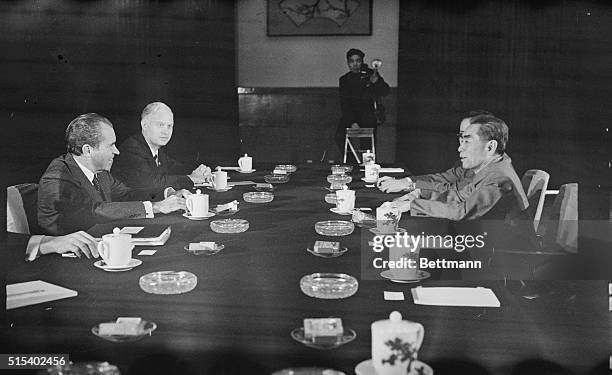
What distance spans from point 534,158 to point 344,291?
3.47m

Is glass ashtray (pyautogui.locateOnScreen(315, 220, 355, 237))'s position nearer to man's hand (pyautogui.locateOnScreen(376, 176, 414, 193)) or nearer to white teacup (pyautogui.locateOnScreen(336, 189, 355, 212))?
white teacup (pyautogui.locateOnScreen(336, 189, 355, 212))

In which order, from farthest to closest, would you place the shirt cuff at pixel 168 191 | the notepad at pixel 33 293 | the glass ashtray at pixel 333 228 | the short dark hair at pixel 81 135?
the shirt cuff at pixel 168 191 → the short dark hair at pixel 81 135 → the glass ashtray at pixel 333 228 → the notepad at pixel 33 293

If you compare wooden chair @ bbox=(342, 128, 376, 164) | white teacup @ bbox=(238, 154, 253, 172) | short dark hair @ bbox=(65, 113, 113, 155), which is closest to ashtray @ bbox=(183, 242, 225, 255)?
short dark hair @ bbox=(65, 113, 113, 155)

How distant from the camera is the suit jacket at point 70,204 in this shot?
2.56 meters

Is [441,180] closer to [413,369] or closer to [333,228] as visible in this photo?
[333,228]

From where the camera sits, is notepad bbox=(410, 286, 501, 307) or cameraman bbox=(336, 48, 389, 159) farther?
cameraman bbox=(336, 48, 389, 159)

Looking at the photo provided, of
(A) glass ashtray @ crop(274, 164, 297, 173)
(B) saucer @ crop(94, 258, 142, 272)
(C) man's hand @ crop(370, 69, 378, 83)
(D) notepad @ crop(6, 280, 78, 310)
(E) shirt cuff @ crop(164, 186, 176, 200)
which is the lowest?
(A) glass ashtray @ crop(274, 164, 297, 173)

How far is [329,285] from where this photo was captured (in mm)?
1681

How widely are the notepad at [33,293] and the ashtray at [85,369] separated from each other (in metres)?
0.37

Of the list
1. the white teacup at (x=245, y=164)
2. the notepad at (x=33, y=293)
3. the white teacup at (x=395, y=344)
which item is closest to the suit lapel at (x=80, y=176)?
the notepad at (x=33, y=293)

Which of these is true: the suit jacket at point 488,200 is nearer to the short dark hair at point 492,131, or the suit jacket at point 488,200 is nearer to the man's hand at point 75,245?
the short dark hair at point 492,131

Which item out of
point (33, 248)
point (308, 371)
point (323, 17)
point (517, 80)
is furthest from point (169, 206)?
point (323, 17)

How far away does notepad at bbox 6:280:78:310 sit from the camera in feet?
5.18

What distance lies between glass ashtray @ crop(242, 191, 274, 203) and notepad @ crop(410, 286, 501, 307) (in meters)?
1.31
